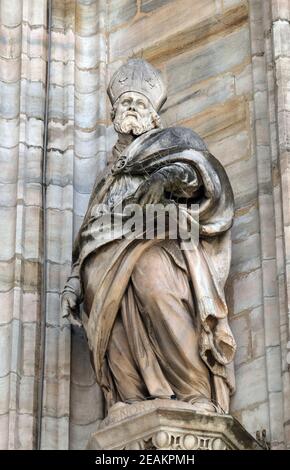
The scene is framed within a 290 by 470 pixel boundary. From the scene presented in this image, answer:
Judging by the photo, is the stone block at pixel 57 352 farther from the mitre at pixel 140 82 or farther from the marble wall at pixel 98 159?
the mitre at pixel 140 82

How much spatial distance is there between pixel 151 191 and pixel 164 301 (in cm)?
46

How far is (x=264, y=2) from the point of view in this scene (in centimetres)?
973

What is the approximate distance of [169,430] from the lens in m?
8.27

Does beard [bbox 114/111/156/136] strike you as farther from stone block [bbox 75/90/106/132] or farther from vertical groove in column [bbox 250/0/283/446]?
stone block [bbox 75/90/106/132]

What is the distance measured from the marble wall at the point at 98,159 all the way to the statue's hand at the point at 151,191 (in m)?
0.54

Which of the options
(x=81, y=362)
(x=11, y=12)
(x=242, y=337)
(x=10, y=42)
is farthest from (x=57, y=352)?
(x=11, y=12)

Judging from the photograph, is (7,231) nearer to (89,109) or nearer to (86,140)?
(86,140)

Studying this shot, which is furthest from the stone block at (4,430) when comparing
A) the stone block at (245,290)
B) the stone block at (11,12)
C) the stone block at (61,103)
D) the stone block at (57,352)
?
the stone block at (11,12)

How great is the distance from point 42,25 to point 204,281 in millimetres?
2011

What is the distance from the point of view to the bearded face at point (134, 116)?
30.2 feet

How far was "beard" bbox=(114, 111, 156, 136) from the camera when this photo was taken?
9.20 m

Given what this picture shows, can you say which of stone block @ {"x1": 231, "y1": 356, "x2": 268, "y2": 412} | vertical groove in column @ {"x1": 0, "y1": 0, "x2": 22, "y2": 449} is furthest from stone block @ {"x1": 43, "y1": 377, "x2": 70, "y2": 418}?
stone block @ {"x1": 231, "y1": 356, "x2": 268, "y2": 412}
